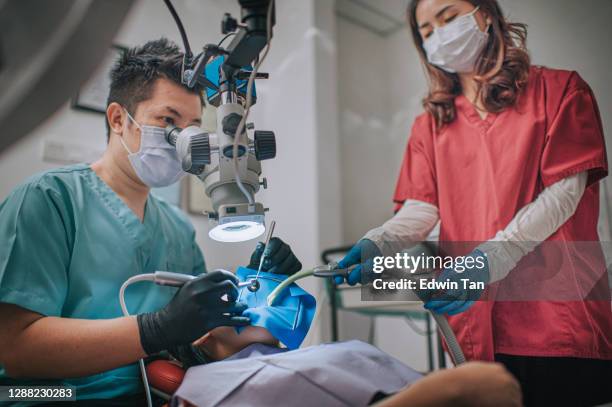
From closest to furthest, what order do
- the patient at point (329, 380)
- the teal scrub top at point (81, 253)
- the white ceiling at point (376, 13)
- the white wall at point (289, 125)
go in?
the patient at point (329, 380) → the teal scrub top at point (81, 253) → the white wall at point (289, 125) → the white ceiling at point (376, 13)

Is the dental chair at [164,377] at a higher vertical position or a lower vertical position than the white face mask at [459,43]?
lower

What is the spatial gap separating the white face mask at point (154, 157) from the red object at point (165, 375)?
0.48m

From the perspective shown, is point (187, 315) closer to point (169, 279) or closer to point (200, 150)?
point (169, 279)

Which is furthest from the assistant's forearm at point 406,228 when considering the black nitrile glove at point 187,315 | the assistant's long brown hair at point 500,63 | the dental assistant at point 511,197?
the black nitrile glove at point 187,315

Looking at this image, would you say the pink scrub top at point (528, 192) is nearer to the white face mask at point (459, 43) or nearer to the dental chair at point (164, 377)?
the white face mask at point (459, 43)

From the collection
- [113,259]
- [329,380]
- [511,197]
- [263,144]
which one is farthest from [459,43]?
[113,259]

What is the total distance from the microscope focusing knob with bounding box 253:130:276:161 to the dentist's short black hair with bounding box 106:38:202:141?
34cm

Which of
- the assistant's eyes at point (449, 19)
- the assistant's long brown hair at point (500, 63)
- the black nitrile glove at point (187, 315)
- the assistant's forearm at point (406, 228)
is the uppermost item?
the assistant's eyes at point (449, 19)

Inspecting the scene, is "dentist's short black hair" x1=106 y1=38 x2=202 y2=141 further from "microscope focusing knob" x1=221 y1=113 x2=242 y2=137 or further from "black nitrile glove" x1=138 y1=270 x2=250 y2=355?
"black nitrile glove" x1=138 y1=270 x2=250 y2=355

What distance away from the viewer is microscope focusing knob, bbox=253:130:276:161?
990mm

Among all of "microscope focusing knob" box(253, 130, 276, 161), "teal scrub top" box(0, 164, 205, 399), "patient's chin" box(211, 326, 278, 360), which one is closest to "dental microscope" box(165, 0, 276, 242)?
"microscope focusing knob" box(253, 130, 276, 161)

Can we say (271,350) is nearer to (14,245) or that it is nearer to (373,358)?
(373,358)

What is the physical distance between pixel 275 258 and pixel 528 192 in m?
0.65

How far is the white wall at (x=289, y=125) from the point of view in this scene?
4.66ft
